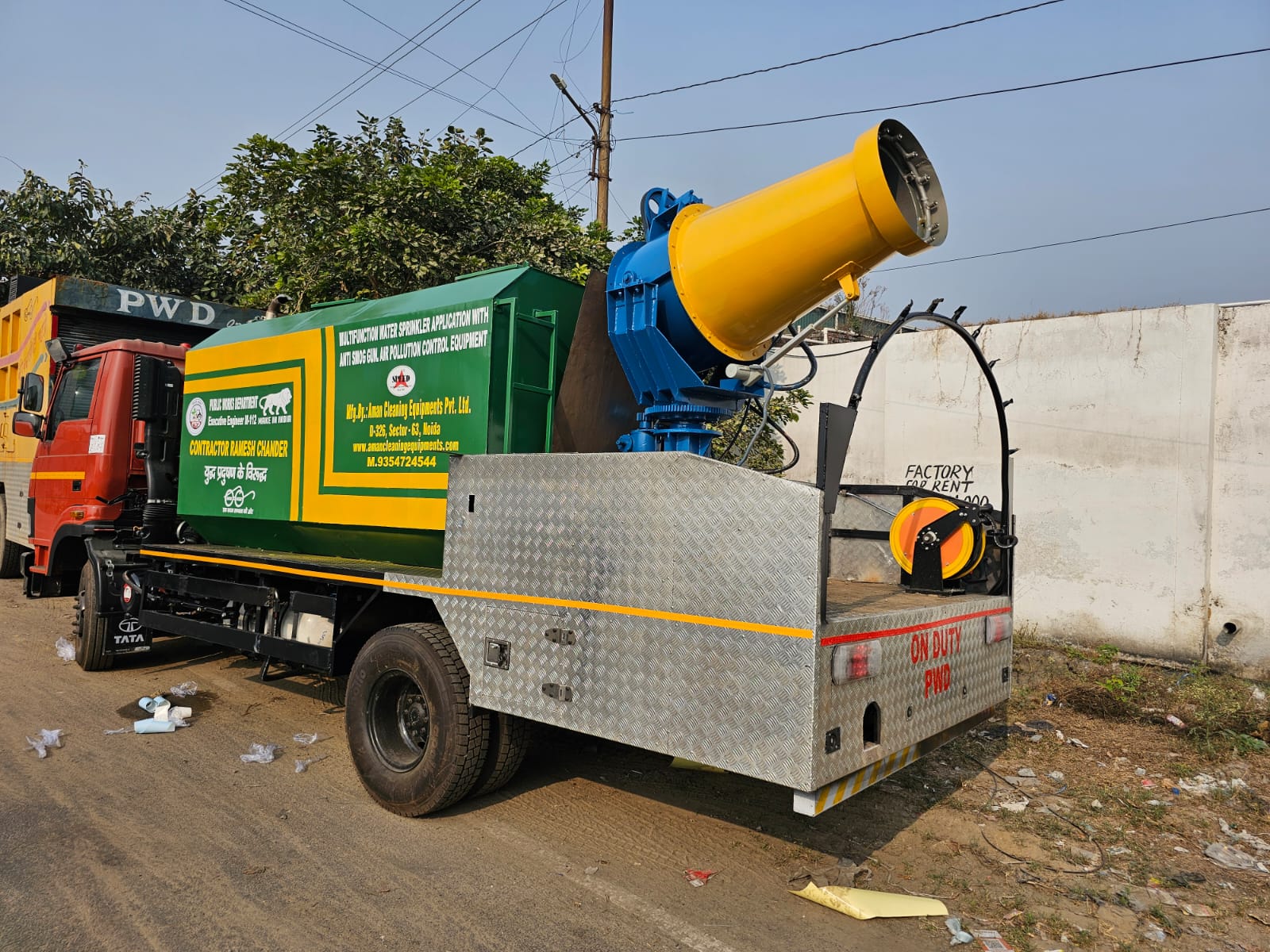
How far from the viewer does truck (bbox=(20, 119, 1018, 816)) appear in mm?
3127

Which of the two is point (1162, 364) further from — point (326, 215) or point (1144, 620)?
point (326, 215)

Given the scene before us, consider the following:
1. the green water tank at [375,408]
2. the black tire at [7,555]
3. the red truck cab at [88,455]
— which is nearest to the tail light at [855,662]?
the green water tank at [375,408]

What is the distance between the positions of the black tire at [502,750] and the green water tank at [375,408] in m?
1.04

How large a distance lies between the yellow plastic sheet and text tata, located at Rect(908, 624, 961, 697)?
32.8 inches

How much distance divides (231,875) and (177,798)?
3.58 ft

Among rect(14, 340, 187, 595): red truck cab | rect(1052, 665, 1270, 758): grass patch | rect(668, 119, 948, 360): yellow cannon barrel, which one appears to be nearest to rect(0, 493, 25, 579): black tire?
rect(14, 340, 187, 595): red truck cab

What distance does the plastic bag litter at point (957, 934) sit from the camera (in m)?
3.25

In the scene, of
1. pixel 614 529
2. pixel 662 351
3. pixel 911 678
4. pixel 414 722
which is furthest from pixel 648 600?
pixel 414 722

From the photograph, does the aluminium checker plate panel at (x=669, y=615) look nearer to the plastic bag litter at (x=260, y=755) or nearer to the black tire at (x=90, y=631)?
the plastic bag litter at (x=260, y=755)

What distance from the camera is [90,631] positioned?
705cm

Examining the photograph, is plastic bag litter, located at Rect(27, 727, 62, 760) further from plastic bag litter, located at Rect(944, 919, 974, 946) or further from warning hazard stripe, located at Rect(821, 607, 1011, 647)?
plastic bag litter, located at Rect(944, 919, 974, 946)

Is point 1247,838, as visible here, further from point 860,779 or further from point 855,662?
point 855,662

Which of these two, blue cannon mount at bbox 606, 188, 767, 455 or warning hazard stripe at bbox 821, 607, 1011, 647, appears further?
blue cannon mount at bbox 606, 188, 767, 455

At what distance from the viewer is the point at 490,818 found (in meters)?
4.29
